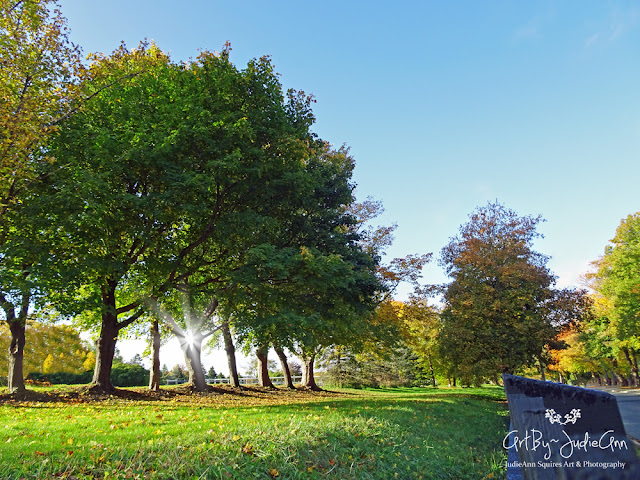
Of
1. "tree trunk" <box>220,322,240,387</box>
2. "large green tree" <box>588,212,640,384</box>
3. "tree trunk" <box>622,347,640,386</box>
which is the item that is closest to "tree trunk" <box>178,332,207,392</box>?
"tree trunk" <box>220,322,240,387</box>

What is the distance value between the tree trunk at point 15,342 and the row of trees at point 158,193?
0.06 meters

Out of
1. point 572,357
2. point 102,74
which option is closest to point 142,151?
point 102,74

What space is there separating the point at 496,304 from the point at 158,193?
60.5ft

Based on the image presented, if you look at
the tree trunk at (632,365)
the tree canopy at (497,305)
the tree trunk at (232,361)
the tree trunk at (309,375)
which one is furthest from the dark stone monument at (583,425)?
the tree trunk at (632,365)

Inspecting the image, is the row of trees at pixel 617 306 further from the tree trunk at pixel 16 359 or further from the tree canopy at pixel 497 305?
the tree trunk at pixel 16 359

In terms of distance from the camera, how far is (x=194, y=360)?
20.9m

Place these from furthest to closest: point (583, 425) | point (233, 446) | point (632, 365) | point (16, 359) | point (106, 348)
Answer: point (632, 365) → point (106, 348) → point (16, 359) → point (583, 425) → point (233, 446)

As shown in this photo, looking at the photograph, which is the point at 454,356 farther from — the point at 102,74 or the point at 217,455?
the point at 102,74

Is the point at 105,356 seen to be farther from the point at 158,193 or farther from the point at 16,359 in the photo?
the point at 158,193

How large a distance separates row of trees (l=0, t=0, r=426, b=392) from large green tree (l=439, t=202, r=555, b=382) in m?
9.25

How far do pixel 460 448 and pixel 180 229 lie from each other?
13.1 meters

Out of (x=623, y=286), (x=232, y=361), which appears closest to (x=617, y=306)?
(x=623, y=286)

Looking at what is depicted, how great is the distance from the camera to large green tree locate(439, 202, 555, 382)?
837 inches

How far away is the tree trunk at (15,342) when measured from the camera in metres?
13.7
